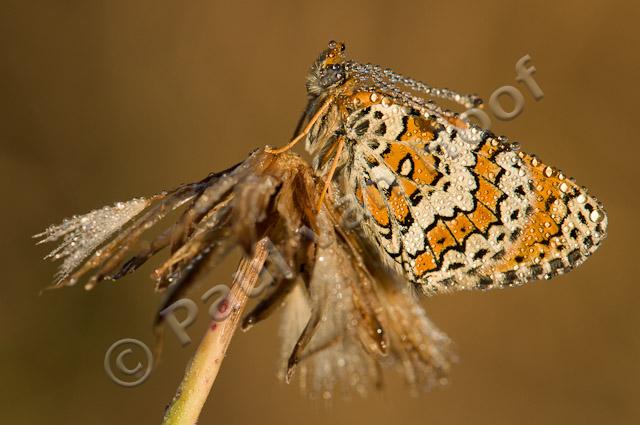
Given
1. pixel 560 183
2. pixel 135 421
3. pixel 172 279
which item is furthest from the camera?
pixel 135 421

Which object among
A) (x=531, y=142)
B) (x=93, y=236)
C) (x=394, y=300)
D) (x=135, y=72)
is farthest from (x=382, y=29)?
(x=93, y=236)

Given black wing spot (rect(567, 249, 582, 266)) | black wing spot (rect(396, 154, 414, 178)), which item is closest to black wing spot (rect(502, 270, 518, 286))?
black wing spot (rect(567, 249, 582, 266))

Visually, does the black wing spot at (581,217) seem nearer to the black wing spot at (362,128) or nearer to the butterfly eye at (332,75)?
the black wing spot at (362,128)

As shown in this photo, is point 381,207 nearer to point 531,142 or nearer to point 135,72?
point 531,142

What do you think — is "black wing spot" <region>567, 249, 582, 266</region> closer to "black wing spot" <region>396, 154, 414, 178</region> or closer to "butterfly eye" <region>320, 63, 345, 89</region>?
"black wing spot" <region>396, 154, 414, 178</region>

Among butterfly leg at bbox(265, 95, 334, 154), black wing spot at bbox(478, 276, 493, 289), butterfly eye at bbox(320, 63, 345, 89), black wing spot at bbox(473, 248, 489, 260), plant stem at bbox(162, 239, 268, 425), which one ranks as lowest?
plant stem at bbox(162, 239, 268, 425)

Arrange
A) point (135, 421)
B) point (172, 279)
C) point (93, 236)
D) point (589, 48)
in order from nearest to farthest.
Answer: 1. point (172, 279)
2. point (93, 236)
3. point (135, 421)
4. point (589, 48)

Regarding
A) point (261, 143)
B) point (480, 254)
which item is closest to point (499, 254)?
point (480, 254)

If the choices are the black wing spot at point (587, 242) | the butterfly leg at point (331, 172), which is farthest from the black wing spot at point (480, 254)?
the butterfly leg at point (331, 172)
